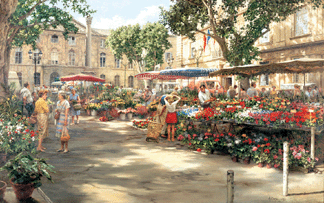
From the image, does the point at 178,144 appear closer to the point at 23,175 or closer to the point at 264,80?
the point at 23,175

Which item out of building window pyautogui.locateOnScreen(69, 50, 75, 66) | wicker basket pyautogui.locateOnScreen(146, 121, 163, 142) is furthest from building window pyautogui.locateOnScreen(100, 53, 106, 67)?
wicker basket pyautogui.locateOnScreen(146, 121, 163, 142)

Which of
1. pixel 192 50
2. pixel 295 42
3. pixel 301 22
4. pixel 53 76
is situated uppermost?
pixel 192 50

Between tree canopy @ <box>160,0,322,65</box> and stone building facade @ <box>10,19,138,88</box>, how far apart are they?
2918 centimetres

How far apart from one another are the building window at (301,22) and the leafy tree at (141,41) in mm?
18047

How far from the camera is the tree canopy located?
15.2 metres

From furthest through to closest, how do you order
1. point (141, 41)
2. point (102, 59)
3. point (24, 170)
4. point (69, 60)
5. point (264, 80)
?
1. point (102, 59)
2. point (69, 60)
3. point (141, 41)
4. point (264, 80)
5. point (24, 170)

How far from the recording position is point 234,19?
17.7 meters

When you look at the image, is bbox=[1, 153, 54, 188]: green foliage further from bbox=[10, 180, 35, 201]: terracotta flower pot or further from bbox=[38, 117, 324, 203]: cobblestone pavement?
bbox=[38, 117, 324, 203]: cobblestone pavement

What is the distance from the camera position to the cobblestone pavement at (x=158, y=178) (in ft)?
16.9

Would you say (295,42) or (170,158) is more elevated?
(295,42)

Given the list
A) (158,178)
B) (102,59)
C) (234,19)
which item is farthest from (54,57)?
(158,178)

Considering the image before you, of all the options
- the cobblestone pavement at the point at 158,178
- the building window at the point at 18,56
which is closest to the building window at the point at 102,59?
the building window at the point at 18,56

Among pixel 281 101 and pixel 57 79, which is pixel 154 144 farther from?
pixel 57 79

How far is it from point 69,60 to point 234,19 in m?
38.2
